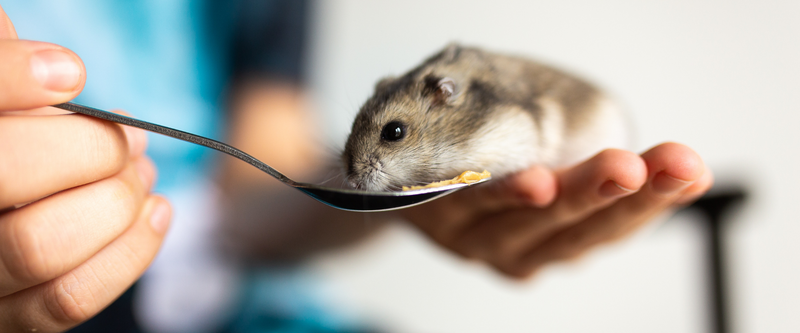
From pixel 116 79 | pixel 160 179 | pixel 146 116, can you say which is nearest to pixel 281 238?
pixel 160 179

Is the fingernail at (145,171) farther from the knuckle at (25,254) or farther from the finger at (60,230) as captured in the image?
the knuckle at (25,254)

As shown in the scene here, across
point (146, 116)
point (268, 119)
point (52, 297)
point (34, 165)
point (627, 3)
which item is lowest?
point (52, 297)

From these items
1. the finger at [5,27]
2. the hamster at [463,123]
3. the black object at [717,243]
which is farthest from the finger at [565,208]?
the finger at [5,27]

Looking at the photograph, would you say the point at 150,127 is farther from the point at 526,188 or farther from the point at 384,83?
the point at 526,188

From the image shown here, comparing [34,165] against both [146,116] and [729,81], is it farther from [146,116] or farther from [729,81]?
[729,81]

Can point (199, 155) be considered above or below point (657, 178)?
below

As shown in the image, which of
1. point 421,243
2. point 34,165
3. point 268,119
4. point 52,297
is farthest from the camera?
point 421,243
